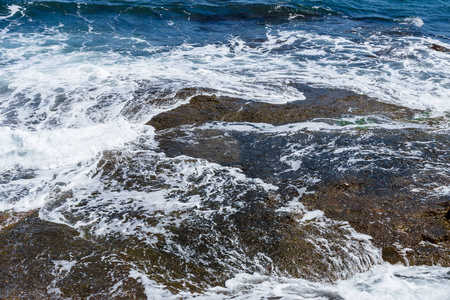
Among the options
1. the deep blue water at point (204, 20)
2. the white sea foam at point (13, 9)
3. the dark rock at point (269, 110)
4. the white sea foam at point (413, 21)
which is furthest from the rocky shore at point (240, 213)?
the white sea foam at point (13, 9)

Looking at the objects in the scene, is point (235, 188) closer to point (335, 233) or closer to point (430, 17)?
point (335, 233)

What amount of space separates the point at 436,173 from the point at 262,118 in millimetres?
3158

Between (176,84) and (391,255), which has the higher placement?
(176,84)

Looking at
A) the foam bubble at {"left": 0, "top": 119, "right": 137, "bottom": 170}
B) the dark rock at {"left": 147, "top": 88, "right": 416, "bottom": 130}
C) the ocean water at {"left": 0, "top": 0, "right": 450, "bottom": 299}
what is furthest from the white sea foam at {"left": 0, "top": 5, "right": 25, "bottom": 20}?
the dark rock at {"left": 147, "top": 88, "right": 416, "bottom": 130}

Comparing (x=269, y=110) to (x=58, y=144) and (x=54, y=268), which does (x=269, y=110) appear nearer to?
(x=58, y=144)

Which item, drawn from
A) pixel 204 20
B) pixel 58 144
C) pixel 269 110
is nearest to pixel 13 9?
pixel 204 20

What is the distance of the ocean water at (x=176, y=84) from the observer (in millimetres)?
4164

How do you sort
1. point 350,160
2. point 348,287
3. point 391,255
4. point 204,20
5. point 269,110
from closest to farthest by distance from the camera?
point 348,287
point 391,255
point 350,160
point 269,110
point 204,20

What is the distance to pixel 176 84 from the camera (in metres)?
8.59

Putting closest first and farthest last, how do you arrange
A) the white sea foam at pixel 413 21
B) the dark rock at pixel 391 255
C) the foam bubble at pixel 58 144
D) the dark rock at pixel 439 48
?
1. the dark rock at pixel 391 255
2. the foam bubble at pixel 58 144
3. the dark rock at pixel 439 48
4. the white sea foam at pixel 413 21

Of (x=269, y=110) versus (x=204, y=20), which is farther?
(x=204, y=20)

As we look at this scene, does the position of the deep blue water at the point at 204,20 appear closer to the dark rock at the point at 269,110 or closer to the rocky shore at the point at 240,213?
the dark rock at the point at 269,110

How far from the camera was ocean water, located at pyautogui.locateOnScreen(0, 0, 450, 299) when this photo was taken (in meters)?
4.16

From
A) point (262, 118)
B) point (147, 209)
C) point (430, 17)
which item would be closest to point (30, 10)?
point (262, 118)
